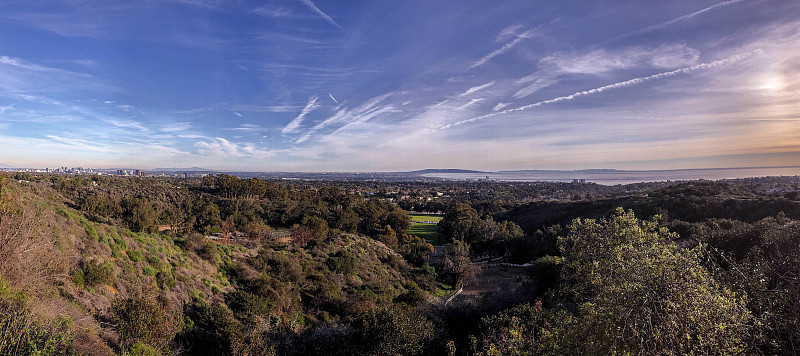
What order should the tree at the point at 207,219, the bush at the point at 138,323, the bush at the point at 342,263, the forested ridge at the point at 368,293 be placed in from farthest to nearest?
the tree at the point at 207,219, the bush at the point at 342,263, the bush at the point at 138,323, the forested ridge at the point at 368,293

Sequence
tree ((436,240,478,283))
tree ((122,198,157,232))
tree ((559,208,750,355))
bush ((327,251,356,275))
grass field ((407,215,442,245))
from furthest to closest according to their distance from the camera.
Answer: grass field ((407,215,442,245)) < tree ((436,240,478,283)) < tree ((122,198,157,232)) < bush ((327,251,356,275)) < tree ((559,208,750,355))

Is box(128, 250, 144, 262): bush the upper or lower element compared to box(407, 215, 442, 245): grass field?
upper

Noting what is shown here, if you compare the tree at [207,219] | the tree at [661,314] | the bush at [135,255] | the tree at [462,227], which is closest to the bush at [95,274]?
the bush at [135,255]

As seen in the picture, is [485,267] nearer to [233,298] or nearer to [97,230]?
[233,298]

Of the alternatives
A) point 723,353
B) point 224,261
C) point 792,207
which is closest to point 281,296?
point 224,261

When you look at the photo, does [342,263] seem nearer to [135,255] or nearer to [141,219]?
[135,255]

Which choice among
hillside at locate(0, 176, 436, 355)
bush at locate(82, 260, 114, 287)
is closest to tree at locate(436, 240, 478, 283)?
hillside at locate(0, 176, 436, 355)

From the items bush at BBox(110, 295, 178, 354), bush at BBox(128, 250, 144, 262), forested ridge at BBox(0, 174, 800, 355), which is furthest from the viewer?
bush at BBox(128, 250, 144, 262)

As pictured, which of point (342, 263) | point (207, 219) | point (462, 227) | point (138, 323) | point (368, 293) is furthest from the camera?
point (462, 227)

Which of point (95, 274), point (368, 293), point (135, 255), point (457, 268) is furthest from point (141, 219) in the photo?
point (457, 268)

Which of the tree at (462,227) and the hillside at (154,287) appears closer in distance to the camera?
the hillside at (154,287)

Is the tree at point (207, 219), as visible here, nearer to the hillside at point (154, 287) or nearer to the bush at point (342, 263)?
the hillside at point (154, 287)

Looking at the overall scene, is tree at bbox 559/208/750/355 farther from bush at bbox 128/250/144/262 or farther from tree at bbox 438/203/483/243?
tree at bbox 438/203/483/243
